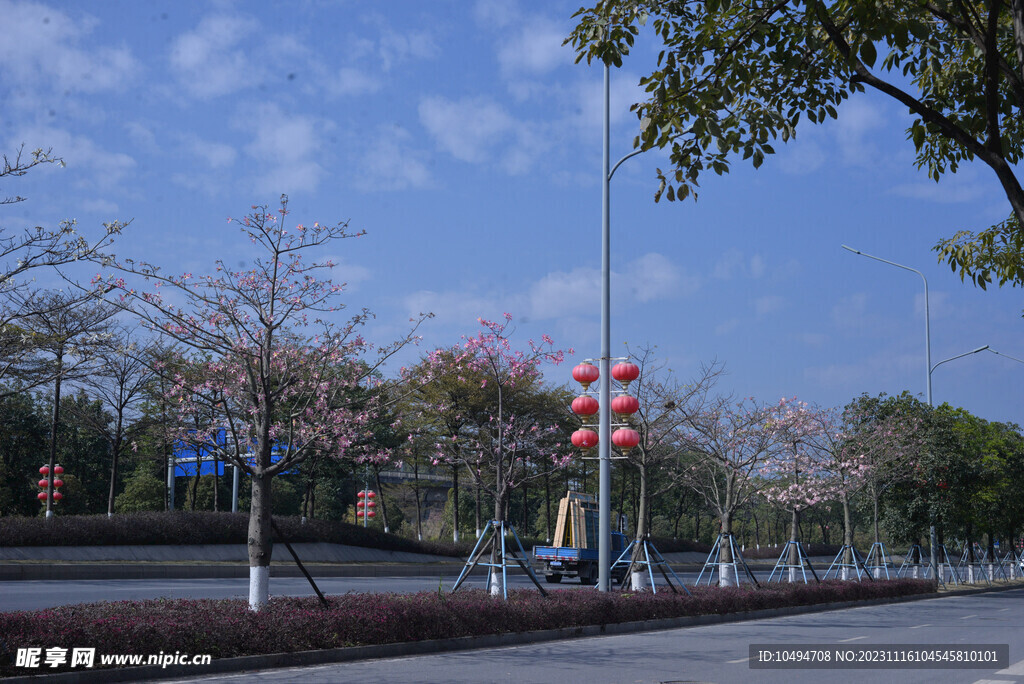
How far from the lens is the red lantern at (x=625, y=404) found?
57.9 ft

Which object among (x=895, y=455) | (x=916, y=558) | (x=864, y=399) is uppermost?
(x=864, y=399)

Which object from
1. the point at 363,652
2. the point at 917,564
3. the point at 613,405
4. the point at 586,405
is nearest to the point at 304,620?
the point at 363,652

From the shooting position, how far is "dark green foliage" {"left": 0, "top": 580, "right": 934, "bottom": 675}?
928 cm

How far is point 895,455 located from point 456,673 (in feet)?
92.0

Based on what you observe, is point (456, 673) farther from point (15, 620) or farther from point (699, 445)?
point (699, 445)

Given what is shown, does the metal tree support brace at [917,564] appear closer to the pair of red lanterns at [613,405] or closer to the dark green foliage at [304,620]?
the dark green foliage at [304,620]

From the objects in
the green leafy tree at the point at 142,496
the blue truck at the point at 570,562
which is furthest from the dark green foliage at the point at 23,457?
the blue truck at the point at 570,562

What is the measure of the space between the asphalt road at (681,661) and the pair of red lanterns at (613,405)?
3538 millimetres

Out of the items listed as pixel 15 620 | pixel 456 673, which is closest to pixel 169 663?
pixel 15 620

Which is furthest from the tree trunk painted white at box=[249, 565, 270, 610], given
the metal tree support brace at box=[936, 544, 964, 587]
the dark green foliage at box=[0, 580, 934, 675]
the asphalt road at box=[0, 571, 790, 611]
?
the metal tree support brace at box=[936, 544, 964, 587]

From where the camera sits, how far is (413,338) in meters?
14.3

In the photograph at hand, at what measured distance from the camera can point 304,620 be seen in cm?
1124

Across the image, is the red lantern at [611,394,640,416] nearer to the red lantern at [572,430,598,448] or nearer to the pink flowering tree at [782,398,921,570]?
the red lantern at [572,430,598,448]

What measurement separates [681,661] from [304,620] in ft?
16.0
